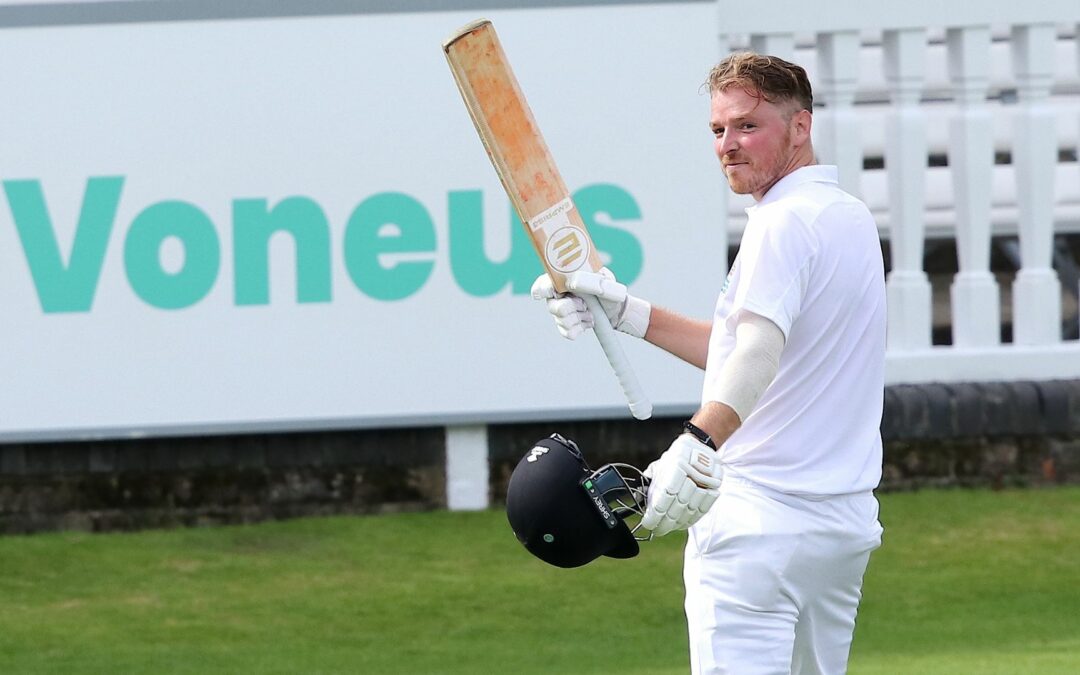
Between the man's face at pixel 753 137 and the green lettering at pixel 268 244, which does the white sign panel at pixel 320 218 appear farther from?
the man's face at pixel 753 137

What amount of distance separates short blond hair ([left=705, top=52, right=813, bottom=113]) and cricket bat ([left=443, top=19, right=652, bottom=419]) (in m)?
0.47

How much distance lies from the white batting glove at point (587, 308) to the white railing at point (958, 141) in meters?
3.29

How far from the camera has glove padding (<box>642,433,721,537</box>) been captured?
3.07 m

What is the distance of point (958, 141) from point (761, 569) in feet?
13.8

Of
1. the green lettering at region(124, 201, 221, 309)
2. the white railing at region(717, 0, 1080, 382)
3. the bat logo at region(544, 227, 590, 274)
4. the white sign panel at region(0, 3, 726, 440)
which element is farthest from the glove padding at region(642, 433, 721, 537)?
the white railing at region(717, 0, 1080, 382)

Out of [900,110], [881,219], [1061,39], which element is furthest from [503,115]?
[1061,39]

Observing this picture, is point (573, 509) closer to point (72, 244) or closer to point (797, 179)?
point (797, 179)

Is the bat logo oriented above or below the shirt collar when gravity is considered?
below

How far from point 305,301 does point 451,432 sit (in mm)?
700

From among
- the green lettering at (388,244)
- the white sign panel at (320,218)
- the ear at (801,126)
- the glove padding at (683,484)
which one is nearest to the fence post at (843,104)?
the white sign panel at (320,218)

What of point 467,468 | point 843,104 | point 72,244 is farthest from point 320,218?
point 843,104

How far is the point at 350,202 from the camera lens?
6750 mm

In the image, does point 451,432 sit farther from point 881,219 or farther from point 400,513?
point 881,219

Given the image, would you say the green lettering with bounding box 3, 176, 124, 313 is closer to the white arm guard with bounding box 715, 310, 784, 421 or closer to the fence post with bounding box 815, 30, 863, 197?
the fence post with bounding box 815, 30, 863, 197
